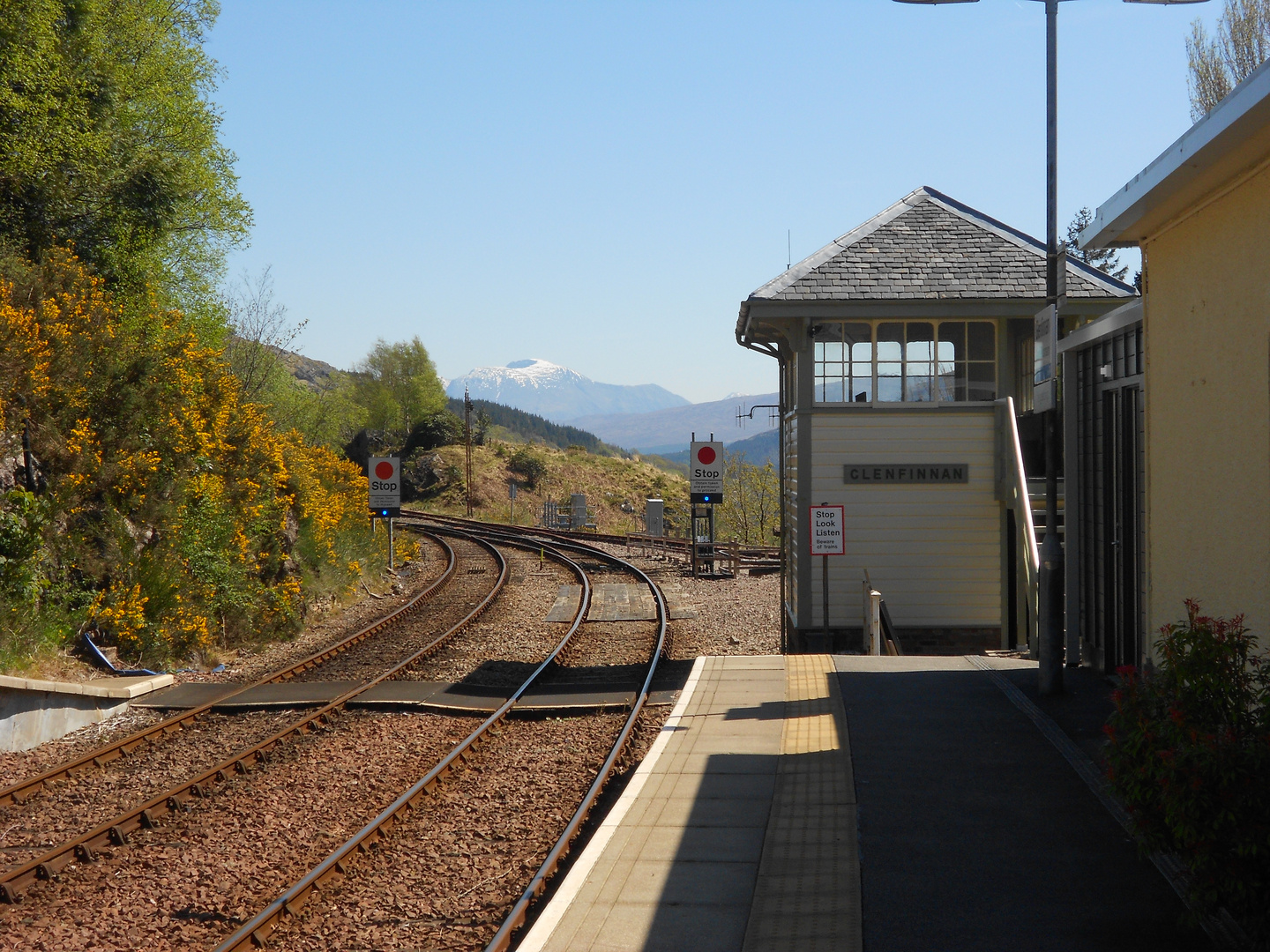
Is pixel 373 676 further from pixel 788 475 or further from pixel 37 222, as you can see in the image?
pixel 37 222

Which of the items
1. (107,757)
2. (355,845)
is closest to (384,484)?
(107,757)

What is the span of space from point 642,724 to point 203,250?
53.6 ft

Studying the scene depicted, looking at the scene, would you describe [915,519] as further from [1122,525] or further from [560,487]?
[560,487]

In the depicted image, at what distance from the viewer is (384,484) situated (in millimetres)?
25672

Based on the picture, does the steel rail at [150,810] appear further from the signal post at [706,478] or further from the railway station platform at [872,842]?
the signal post at [706,478]

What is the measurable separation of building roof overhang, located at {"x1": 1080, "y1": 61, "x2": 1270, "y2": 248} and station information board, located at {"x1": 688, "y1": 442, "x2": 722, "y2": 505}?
62.7 ft

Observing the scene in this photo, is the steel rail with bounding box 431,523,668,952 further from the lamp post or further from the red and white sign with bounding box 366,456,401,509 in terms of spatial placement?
the red and white sign with bounding box 366,456,401,509

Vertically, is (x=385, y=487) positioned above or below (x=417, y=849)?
above

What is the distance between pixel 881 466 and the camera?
47.2ft

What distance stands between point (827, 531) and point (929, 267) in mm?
4579

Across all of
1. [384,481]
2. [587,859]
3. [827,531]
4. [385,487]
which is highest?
[384,481]

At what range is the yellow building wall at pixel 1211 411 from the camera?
5594 millimetres

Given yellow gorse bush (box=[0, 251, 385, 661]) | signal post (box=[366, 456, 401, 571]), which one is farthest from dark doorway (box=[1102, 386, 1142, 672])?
signal post (box=[366, 456, 401, 571])

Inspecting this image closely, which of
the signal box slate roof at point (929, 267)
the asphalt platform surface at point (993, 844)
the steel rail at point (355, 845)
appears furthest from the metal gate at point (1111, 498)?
the steel rail at point (355, 845)
